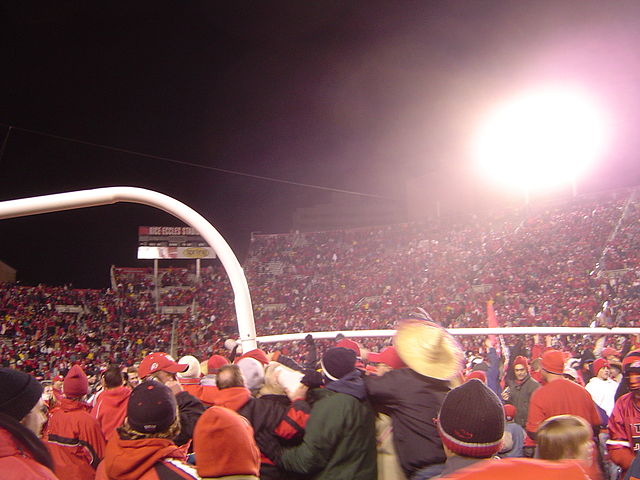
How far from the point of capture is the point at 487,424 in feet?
6.57

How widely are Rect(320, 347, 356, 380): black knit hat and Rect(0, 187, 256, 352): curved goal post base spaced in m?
2.98

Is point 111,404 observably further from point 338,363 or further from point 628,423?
point 628,423

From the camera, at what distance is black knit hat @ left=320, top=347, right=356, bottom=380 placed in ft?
9.80

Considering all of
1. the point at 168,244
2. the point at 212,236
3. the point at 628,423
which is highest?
the point at 168,244

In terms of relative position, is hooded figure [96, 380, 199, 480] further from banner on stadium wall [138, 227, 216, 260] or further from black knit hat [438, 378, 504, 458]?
banner on stadium wall [138, 227, 216, 260]

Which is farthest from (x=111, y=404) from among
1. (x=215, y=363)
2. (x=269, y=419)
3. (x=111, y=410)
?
(x=269, y=419)

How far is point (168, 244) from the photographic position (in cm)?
3991

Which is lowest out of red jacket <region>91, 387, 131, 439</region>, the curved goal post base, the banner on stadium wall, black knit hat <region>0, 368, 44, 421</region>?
red jacket <region>91, 387, 131, 439</region>

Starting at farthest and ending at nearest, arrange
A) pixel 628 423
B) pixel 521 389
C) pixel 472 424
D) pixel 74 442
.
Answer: pixel 521 389
pixel 628 423
pixel 74 442
pixel 472 424

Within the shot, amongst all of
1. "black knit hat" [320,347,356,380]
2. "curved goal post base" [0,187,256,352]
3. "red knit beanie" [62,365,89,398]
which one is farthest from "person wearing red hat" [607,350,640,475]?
"red knit beanie" [62,365,89,398]

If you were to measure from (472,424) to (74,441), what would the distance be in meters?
2.77

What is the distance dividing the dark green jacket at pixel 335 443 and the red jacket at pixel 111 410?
168 cm

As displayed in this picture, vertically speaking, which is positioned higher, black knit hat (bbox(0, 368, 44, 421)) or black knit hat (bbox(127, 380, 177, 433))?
black knit hat (bbox(0, 368, 44, 421))

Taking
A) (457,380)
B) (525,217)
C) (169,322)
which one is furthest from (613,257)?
(169,322)
